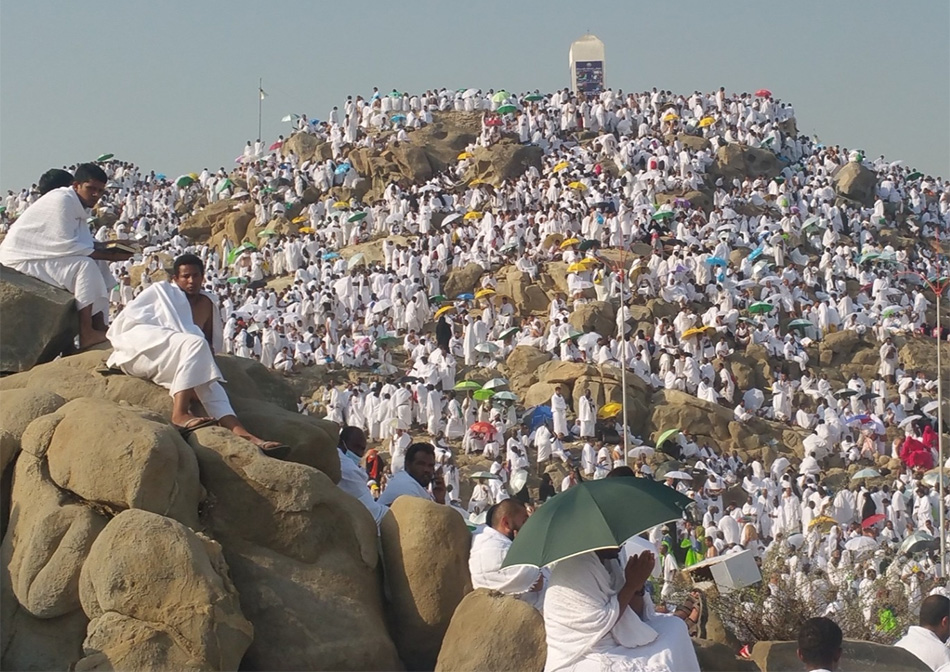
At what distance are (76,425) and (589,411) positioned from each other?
22684 mm

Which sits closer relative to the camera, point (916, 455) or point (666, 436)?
point (666, 436)

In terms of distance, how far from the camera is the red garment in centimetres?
3039

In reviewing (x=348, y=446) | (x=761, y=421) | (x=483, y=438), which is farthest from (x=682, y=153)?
(x=348, y=446)

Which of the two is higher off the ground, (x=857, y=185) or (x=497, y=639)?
(x=857, y=185)

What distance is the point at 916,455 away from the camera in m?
30.4

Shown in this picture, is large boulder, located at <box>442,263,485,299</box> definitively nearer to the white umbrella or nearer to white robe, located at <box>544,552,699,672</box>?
the white umbrella

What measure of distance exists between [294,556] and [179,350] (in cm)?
154

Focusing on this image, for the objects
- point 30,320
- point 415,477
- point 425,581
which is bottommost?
point 425,581

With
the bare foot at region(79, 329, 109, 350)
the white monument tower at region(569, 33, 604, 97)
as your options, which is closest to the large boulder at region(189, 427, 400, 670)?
the bare foot at region(79, 329, 109, 350)

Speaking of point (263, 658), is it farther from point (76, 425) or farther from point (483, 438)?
point (483, 438)

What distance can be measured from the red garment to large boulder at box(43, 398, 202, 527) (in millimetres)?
24458

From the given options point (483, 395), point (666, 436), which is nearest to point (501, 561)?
point (666, 436)

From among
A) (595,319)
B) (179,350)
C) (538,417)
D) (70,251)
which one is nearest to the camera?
(179,350)

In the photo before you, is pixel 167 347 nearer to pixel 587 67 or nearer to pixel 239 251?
pixel 239 251
